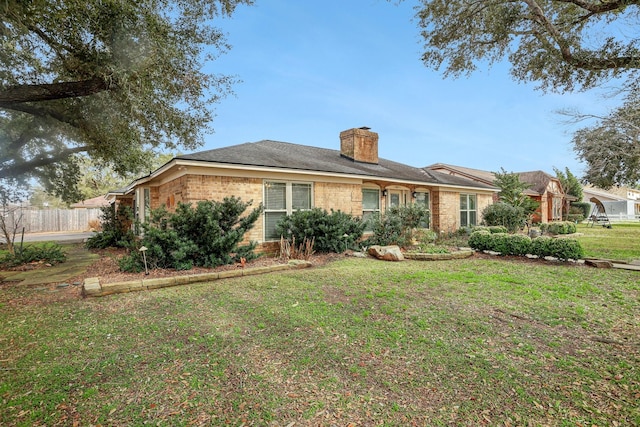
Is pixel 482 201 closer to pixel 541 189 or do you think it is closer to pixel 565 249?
pixel 565 249

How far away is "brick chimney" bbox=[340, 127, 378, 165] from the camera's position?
14.7 metres

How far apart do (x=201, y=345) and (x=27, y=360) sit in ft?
5.77

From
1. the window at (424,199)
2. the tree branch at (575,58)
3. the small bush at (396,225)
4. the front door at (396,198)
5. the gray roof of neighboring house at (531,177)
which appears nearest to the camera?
the tree branch at (575,58)

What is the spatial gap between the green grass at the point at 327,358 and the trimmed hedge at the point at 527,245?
2.66 m

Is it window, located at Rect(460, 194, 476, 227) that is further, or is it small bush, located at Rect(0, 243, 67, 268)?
window, located at Rect(460, 194, 476, 227)

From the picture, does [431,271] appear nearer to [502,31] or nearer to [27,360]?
[502,31]

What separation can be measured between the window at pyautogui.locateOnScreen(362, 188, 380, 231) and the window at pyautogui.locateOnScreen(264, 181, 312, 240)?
2.93 metres

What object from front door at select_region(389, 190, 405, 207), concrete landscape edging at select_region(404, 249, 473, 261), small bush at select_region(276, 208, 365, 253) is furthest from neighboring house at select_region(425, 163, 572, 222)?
small bush at select_region(276, 208, 365, 253)

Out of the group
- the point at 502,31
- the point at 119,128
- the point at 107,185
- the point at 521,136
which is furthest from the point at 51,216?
the point at 521,136

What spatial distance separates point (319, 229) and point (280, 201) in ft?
5.11

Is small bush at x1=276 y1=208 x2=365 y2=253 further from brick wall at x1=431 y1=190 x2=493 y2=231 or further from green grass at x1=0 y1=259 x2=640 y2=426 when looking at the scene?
brick wall at x1=431 y1=190 x2=493 y2=231

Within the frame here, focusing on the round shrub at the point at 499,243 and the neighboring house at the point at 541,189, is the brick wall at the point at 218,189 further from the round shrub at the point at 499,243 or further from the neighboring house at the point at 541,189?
the neighboring house at the point at 541,189

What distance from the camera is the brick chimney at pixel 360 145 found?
14742mm

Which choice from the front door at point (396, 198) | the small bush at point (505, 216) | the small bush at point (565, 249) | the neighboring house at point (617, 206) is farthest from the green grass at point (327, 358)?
the neighboring house at point (617, 206)
